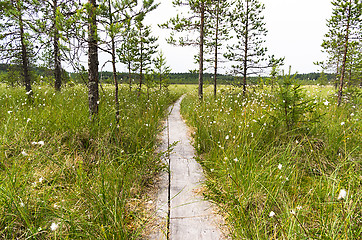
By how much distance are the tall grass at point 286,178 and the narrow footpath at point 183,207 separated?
8.1 inches

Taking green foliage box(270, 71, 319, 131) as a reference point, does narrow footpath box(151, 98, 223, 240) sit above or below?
below

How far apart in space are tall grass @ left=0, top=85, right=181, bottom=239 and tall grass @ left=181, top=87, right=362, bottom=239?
3.53 feet

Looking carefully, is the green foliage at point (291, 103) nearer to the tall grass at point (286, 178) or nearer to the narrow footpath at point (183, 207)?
the tall grass at point (286, 178)

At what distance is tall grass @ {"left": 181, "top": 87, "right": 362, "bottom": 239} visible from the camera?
1.61m

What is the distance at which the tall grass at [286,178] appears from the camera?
161cm

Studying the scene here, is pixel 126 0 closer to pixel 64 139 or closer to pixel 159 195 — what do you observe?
pixel 64 139

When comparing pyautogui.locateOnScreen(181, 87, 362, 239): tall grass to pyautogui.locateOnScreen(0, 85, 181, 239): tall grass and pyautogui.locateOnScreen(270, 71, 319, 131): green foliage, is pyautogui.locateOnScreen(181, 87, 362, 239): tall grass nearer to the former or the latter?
pyautogui.locateOnScreen(270, 71, 319, 131): green foliage

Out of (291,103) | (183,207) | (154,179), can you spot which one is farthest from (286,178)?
(291,103)

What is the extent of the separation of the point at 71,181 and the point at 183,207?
1723 millimetres

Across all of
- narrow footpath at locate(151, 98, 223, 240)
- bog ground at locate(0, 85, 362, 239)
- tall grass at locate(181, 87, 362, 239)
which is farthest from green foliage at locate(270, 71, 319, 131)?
narrow footpath at locate(151, 98, 223, 240)

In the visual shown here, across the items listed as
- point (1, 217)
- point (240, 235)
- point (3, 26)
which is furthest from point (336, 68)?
point (3, 26)

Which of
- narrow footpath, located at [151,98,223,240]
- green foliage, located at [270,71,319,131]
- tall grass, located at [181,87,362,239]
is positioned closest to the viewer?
tall grass, located at [181,87,362,239]

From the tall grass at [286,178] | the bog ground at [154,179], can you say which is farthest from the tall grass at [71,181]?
the tall grass at [286,178]

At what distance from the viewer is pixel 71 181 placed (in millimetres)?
2607
